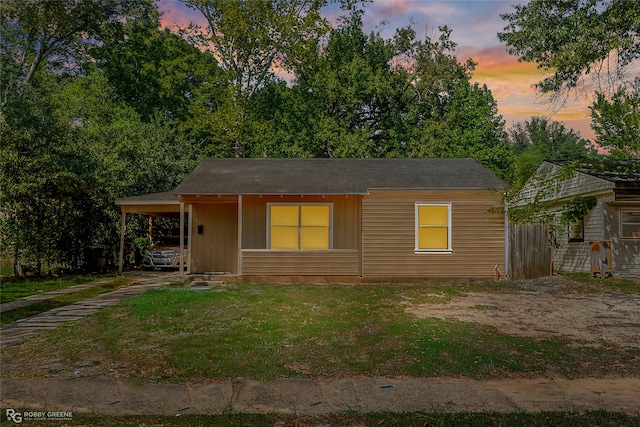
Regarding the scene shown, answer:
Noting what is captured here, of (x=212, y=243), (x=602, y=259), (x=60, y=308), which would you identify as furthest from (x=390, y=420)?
(x=602, y=259)

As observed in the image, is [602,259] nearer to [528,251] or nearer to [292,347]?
[528,251]

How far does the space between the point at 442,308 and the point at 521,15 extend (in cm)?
1417

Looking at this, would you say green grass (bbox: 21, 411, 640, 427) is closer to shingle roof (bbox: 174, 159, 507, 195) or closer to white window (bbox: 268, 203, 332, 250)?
shingle roof (bbox: 174, 159, 507, 195)

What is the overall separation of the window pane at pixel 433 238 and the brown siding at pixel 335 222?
2025 millimetres

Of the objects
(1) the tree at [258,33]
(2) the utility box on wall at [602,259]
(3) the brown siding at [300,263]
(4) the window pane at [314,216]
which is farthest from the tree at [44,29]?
(2) the utility box on wall at [602,259]

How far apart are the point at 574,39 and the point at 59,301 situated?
1820 cm

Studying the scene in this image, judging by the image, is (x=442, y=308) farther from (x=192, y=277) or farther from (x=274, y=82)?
(x=274, y=82)

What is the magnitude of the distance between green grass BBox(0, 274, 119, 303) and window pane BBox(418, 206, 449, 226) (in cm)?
1068

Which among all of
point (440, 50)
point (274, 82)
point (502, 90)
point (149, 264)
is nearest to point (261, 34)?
point (274, 82)

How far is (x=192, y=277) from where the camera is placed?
14.9 meters

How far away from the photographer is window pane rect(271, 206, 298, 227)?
1556cm

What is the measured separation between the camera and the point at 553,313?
10008mm

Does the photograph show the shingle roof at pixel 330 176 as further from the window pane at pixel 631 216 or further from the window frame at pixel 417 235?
the window pane at pixel 631 216

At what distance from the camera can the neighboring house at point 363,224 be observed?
1496 centimetres
